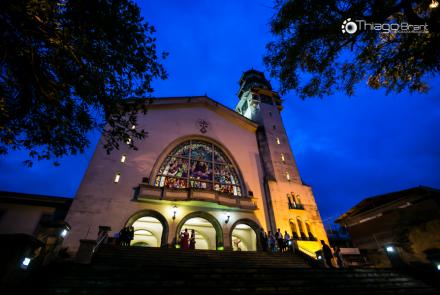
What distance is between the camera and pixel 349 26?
6.97m

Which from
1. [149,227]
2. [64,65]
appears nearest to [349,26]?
[64,65]

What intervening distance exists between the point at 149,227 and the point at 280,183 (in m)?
11.1

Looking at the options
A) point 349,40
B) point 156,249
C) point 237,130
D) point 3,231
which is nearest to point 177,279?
point 156,249

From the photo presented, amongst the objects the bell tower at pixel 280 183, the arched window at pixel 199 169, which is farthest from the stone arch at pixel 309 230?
the arched window at pixel 199 169

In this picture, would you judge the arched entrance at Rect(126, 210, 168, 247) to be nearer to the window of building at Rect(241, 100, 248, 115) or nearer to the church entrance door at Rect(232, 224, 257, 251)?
the church entrance door at Rect(232, 224, 257, 251)

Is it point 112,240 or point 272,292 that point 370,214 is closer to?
point 272,292

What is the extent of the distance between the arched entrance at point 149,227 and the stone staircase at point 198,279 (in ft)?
13.1

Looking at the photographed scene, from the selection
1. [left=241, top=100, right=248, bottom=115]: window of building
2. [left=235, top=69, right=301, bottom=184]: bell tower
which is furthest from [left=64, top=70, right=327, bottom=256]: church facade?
[left=241, top=100, right=248, bottom=115]: window of building

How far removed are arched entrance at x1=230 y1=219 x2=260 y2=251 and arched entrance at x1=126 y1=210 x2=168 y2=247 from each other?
4.78 m

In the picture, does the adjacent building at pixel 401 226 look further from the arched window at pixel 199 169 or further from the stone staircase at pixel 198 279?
the arched window at pixel 199 169

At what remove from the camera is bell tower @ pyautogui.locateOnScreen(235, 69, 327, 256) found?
14734mm

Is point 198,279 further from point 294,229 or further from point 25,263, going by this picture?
point 294,229

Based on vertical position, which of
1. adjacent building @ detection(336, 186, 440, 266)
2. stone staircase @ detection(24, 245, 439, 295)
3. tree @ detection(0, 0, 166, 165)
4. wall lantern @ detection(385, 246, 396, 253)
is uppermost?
tree @ detection(0, 0, 166, 165)

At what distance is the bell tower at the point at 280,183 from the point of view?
14.7m
